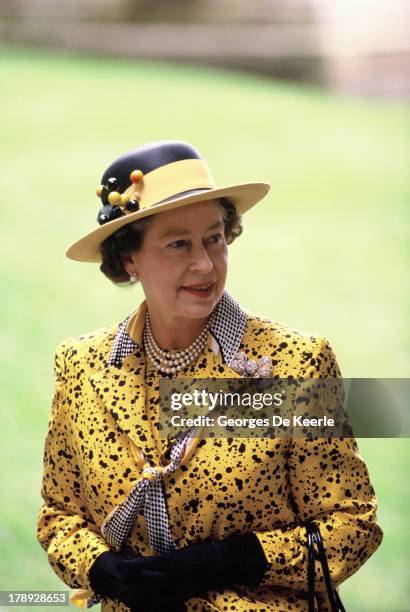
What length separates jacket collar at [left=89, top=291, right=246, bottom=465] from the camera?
190 centimetres

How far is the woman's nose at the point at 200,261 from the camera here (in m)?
1.82

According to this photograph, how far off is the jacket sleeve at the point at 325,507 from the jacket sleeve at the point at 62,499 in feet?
1.23

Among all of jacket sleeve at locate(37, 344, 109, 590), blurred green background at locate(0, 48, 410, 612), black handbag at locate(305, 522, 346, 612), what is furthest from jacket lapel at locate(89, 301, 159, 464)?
blurred green background at locate(0, 48, 410, 612)

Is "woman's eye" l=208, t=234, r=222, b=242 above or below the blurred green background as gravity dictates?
below

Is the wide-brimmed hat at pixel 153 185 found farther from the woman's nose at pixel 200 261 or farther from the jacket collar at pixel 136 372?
the jacket collar at pixel 136 372

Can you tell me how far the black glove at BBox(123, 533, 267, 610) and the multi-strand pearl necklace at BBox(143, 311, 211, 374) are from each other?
34 centimetres

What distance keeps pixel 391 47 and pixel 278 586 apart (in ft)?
16.0

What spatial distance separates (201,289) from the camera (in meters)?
1.85

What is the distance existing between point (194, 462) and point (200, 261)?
0.37m

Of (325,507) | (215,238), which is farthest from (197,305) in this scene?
(325,507)

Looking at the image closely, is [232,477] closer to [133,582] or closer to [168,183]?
[133,582]

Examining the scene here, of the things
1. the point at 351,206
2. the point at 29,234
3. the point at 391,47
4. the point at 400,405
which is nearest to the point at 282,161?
the point at 351,206

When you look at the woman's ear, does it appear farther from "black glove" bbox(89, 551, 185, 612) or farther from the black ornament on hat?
"black glove" bbox(89, 551, 185, 612)

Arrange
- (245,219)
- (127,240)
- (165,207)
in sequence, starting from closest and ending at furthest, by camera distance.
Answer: (165,207) < (127,240) < (245,219)
